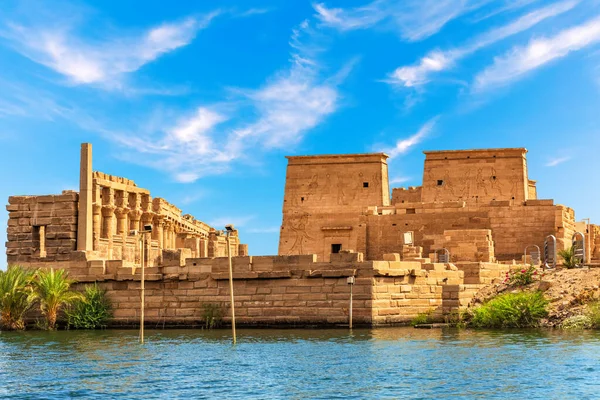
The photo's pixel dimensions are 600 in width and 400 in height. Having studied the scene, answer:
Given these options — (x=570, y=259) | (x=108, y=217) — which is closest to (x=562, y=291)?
(x=570, y=259)

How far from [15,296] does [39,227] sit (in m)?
3.82

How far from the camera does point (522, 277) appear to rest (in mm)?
26281

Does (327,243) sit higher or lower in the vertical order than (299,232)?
lower

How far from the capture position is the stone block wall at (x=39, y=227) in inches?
1147

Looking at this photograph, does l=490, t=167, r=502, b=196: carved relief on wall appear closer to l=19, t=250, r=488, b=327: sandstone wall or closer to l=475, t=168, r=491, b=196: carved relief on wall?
l=475, t=168, r=491, b=196: carved relief on wall

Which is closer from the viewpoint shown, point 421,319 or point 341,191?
point 421,319

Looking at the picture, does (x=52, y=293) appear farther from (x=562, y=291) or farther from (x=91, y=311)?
(x=562, y=291)

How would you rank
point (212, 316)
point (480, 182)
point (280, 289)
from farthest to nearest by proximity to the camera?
point (480, 182) → point (212, 316) → point (280, 289)

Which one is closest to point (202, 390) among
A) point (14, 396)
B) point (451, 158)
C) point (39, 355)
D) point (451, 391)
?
point (14, 396)

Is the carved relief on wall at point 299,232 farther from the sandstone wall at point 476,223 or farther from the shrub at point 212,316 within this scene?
the shrub at point 212,316

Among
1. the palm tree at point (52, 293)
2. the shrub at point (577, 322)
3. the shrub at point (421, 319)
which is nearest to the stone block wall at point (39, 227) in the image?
the palm tree at point (52, 293)

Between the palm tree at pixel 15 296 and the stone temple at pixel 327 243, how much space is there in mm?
1271

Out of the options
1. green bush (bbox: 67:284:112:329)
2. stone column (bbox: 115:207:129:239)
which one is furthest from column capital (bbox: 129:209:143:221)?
green bush (bbox: 67:284:112:329)

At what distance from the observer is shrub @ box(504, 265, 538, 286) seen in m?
26.1
